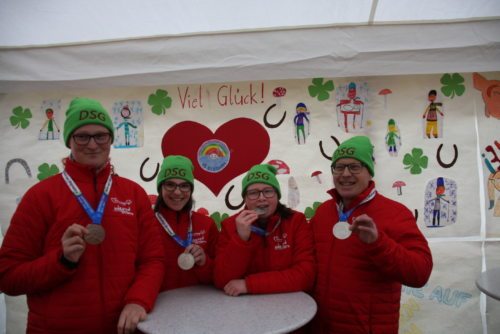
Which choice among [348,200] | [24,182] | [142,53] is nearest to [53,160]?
[24,182]

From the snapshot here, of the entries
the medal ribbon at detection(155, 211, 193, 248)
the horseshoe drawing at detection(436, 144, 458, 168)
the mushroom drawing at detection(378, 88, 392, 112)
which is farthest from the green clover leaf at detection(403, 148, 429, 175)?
the medal ribbon at detection(155, 211, 193, 248)

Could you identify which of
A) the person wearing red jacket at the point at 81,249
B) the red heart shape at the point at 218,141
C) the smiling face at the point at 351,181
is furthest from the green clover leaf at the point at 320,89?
the person wearing red jacket at the point at 81,249

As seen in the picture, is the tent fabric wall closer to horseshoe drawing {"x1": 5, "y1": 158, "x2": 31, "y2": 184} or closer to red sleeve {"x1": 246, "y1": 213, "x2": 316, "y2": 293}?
horseshoe drawing {"x1": 5, "y1": 158, "x2": 31, "y2": 184}

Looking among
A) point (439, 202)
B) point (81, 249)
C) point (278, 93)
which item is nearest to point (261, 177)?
point (81, 249)

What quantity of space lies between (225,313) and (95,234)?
68 centimetres

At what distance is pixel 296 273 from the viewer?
1.99 m

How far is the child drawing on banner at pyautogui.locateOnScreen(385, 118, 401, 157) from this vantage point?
303 cm

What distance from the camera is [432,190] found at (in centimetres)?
301

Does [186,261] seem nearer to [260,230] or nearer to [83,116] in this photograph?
[260,230]

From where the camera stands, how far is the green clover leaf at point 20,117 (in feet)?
10.5

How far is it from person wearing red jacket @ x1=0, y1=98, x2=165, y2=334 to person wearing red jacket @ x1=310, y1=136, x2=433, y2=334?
93 centimetres

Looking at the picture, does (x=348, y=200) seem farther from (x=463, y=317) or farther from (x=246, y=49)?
(x=463, y=317)

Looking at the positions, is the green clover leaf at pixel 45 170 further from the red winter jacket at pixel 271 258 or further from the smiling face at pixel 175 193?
the red winter jacket at pixel 271 258

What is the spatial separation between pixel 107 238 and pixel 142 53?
5.62 ft
